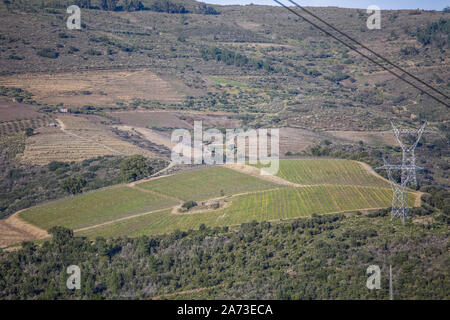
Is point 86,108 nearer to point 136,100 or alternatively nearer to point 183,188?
point 136,100

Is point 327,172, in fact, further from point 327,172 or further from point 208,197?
point 208,197

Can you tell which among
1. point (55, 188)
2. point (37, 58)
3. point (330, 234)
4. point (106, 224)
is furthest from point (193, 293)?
point (37, 58)

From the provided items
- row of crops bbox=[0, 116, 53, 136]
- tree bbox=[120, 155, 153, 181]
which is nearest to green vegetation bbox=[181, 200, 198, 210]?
tree bbox=[120, 155, 153, 181]

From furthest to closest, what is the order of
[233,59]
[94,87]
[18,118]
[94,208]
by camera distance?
[233,59], [94,87], [18,118], [94,208]

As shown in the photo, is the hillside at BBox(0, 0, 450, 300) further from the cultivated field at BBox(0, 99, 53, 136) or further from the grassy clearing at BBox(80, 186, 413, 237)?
the cultivated field at BBox(0, 99, 53, 136)

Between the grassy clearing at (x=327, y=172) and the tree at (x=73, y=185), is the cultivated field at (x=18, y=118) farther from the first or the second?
the grassy clearing at (x=327, y=172)

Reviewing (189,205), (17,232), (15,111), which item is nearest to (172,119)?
(15,111)

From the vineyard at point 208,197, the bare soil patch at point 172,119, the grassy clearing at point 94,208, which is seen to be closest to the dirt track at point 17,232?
the grassy clearing at point 94,208
